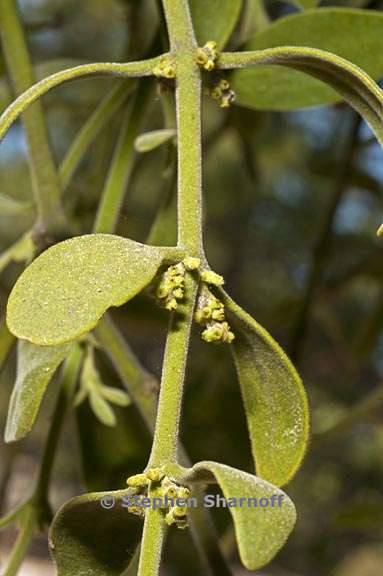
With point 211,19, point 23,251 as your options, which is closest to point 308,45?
point 211,19

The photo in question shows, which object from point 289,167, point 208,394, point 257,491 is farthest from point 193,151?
point 289,167

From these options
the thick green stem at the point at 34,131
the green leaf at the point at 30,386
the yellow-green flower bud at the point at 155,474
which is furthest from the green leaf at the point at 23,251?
the yellow-green flower bud at the point at 155,474

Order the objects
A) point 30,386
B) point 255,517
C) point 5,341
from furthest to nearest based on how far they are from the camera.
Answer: point 5,341 → point 30,386 → point 255,517

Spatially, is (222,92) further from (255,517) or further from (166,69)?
(255,517)

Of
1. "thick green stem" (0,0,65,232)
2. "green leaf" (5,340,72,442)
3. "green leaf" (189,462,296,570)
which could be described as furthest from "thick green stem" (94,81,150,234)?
"green leaf" (189,462,296,570)

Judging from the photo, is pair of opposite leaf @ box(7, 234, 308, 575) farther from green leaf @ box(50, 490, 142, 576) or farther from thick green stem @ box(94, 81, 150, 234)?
thick green stem @ box(94, 81, 150, 234)
